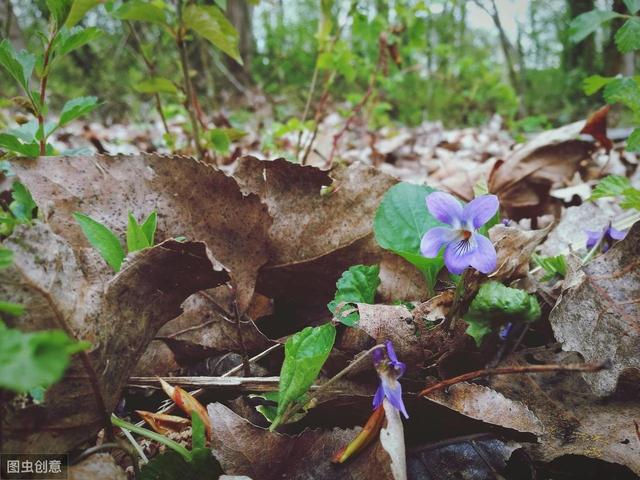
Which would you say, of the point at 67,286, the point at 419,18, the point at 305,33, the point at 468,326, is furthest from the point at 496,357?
the point at 305,33

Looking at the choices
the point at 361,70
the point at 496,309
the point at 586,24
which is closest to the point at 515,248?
the point at 496,309

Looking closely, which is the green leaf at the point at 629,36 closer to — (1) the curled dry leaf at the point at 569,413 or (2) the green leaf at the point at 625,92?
(2) the green leaf at the point at 625,92

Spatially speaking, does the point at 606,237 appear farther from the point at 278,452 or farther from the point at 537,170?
the point at 278,452

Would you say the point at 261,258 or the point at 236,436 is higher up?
the point at 261,258

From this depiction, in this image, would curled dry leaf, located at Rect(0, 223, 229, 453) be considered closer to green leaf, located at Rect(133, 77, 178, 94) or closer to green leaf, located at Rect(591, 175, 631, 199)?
green leaf, located at Rect(591, 175, 631, 199)

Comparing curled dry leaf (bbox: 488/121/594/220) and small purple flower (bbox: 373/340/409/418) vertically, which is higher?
curled dry leaf (bbox: 488/121/594/220)

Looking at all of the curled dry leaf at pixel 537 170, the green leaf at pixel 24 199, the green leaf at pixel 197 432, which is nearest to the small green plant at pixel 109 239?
the green leaf at pixel 197 432

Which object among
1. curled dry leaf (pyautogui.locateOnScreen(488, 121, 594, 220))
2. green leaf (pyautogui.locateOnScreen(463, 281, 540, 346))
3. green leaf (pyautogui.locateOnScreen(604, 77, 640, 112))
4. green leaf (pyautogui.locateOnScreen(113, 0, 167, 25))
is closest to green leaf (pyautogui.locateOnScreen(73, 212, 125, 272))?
green leaf (pyautogui.locateOnScreen(463, 281, 540, 346))

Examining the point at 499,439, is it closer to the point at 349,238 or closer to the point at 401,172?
the point at 349,238
